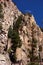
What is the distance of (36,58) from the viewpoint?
9481 centimetres

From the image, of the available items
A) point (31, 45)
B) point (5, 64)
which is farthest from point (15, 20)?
point (5, 64)

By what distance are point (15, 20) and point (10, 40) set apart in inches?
629

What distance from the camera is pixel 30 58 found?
9300cm

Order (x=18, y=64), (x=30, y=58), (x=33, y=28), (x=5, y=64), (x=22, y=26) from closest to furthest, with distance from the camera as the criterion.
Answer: (x=5, y=64)
(x=18, y=64)
(x=30, y=58)
(x=22, y=26)
(x=33, y=28)

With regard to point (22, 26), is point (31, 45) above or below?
below

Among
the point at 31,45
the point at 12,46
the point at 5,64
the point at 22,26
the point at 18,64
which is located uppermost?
the point at 22,26

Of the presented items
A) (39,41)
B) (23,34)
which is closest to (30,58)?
(23,34)

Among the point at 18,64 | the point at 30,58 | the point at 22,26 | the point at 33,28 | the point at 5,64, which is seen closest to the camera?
the point at 5,64

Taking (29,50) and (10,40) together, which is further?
(29,50)

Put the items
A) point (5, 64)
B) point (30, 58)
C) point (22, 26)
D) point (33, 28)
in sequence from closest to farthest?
1. point (5, 64)
2. point (30, 58)
3. point (22, 26)
4. point (33, 28)

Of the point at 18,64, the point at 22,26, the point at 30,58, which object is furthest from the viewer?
the point at 22,26

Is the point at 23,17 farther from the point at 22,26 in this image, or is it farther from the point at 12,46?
the point at 12,46

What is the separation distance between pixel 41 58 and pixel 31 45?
19.1 feet

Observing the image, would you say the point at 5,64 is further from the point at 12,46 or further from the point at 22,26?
the point at 22,26
